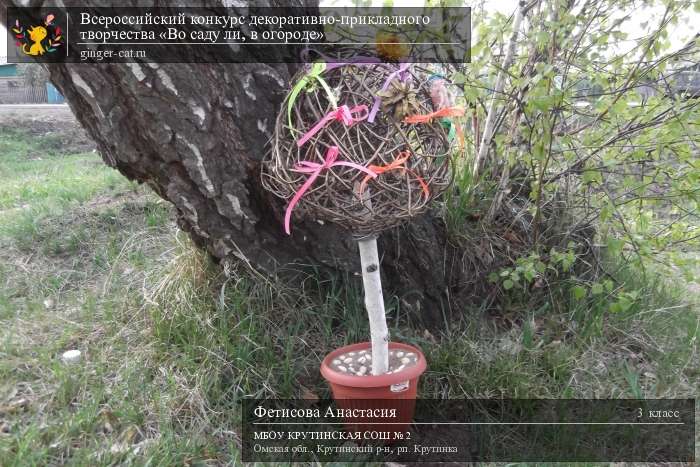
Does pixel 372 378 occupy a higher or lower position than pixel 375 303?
lower

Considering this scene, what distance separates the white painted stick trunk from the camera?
1.98 metres

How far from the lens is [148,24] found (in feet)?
6.40

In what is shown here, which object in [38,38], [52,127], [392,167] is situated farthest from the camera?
[52,127]

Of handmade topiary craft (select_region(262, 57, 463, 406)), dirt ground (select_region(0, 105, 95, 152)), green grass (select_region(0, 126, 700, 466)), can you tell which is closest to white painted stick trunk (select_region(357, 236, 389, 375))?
handmade topiary craft (select_region(262, 57, 463, 406))

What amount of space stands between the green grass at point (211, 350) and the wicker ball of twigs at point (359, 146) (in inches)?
30.5

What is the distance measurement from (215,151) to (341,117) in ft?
2.13

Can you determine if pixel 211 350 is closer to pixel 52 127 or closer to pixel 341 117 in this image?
pixel 341 117

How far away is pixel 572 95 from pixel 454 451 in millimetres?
1682

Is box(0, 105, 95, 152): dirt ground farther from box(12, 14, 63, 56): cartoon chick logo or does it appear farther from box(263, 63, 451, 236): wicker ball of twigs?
box(263, 63, 451, 236): wicker ball of twigs

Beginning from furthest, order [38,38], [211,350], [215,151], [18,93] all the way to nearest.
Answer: [18,93] < [211,350] < [215,151] < [38,38]

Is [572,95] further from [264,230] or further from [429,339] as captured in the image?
[264,230]
